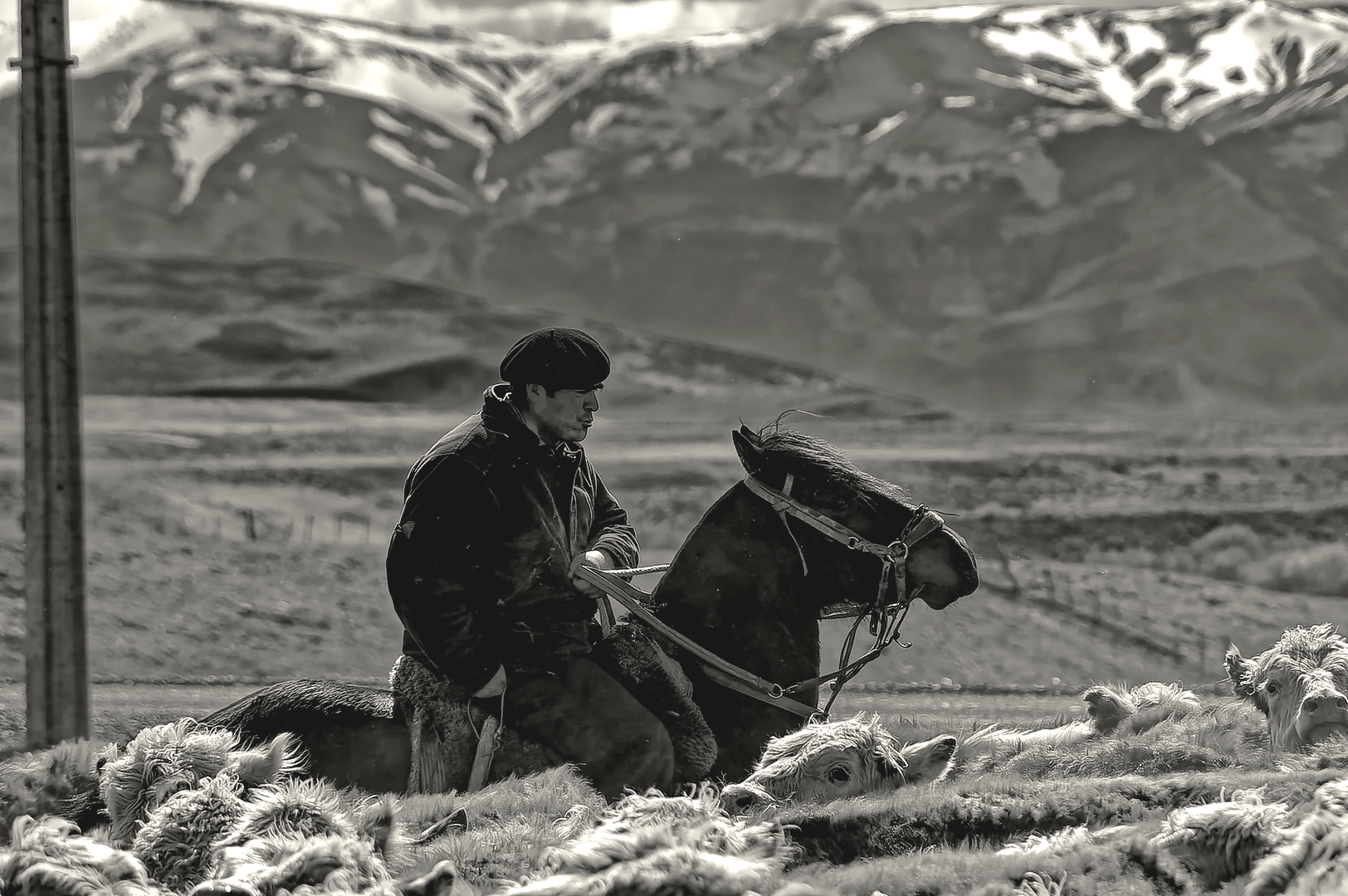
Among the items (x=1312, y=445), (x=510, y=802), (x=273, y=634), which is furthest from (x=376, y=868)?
(x=1312, y=445)

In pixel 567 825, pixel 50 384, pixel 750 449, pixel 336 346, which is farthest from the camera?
pixel 336 346

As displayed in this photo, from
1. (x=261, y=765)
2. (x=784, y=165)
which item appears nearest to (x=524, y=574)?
(x=261, y=765)

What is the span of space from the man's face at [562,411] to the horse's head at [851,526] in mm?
505

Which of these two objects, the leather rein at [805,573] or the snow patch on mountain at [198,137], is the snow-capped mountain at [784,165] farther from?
the leather rein at [805,573]

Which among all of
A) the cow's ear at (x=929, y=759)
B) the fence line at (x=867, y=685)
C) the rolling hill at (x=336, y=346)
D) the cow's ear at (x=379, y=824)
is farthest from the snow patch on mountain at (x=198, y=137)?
the cow's ear at (x=379, y=824)

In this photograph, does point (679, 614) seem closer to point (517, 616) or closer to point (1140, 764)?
point (517, 616)

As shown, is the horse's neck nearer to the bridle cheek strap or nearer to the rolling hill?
the bridle cheek strap

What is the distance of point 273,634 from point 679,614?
10.1 m

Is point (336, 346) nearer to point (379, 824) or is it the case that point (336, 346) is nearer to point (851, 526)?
point (851, 526)

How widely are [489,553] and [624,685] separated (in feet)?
2.06

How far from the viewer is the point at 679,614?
491 cm

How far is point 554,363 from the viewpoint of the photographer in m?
4.65

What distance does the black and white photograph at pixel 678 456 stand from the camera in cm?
345

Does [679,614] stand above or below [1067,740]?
above
